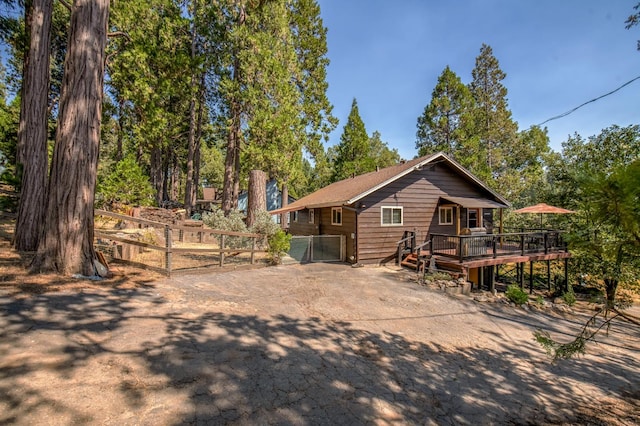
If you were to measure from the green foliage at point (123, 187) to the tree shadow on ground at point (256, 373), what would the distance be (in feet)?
41.2

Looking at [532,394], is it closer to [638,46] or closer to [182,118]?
[638,46]

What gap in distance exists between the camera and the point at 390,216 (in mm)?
13109

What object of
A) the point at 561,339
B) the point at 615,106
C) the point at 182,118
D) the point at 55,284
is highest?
the point at 182,118

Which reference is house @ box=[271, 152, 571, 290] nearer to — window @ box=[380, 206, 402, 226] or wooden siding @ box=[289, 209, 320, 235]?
window @ box=[380, 206, 402, 226]

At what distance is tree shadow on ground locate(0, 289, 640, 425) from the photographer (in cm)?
284

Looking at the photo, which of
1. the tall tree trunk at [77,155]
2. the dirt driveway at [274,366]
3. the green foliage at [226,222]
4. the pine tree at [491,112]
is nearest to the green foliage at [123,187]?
the green foliage at [226,222]

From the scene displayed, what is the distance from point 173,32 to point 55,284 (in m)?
20.1

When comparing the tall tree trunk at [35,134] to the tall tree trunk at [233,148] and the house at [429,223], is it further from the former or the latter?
the tall tree trunk at [233,148]

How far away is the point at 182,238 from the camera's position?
1409 centimetres

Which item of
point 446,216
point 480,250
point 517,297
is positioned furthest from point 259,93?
point 517,297

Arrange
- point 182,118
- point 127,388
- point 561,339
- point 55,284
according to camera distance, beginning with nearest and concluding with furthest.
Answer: point 127,388
point 55,284
point 561,339
point 182,118

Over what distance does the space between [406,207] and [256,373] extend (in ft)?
36.9

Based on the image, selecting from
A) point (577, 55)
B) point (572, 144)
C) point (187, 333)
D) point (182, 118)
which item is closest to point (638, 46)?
point (577, 55)

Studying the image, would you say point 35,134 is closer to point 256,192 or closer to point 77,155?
point 77,155
